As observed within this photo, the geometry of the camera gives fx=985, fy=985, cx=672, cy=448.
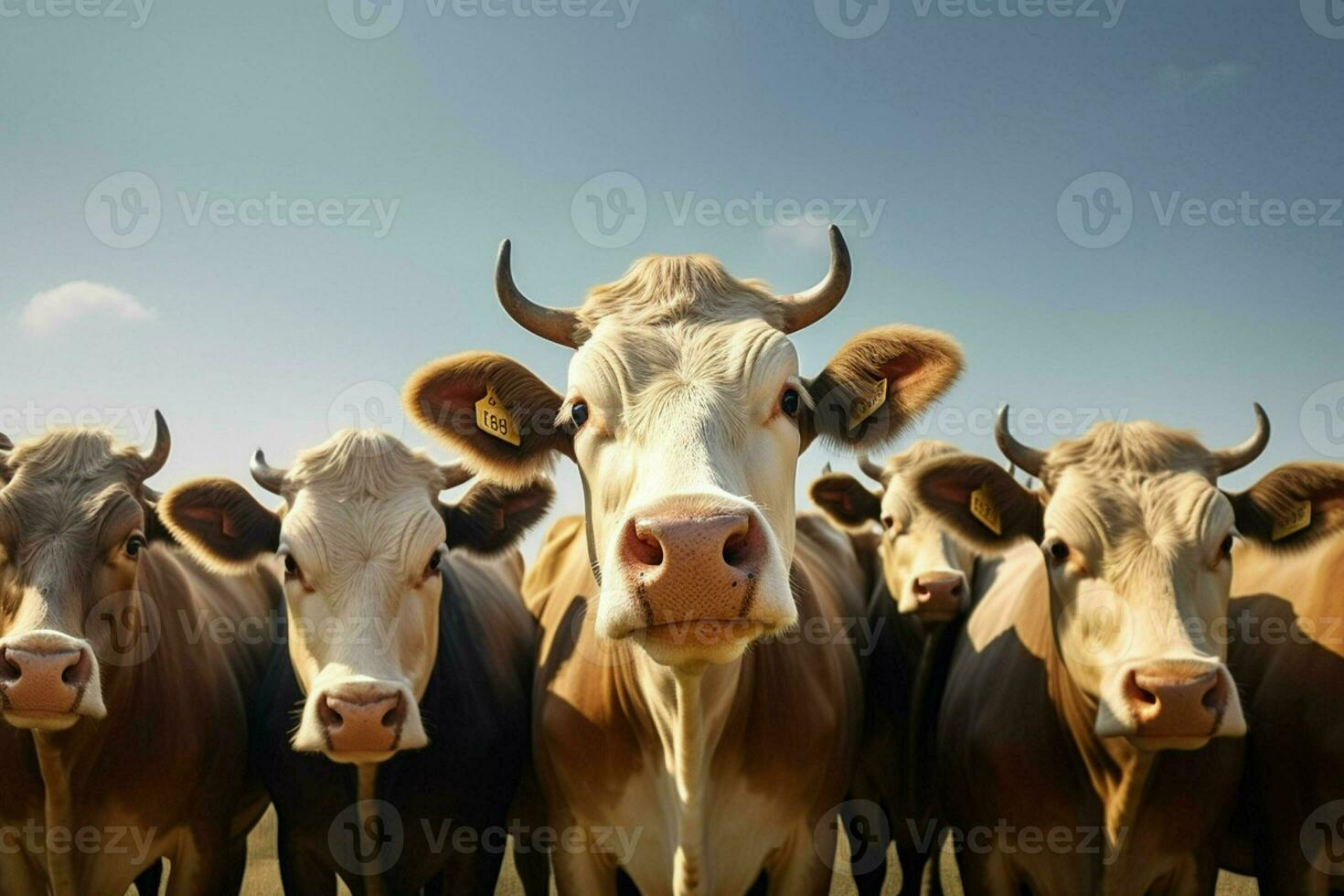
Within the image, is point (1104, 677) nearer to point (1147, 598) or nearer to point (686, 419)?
point (1147, 598)

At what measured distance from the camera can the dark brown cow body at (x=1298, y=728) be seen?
4613 millimetres

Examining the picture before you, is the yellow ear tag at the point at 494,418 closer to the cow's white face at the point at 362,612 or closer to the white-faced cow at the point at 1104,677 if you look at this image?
the cow's white face at the point at 362,612

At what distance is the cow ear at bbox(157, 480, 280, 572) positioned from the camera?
5148mm

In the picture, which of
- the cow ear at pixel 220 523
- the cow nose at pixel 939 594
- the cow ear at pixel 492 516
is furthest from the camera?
the cow nose at pixel 939 594

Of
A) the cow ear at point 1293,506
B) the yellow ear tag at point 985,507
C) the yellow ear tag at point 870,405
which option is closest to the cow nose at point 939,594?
the yellow ear tag at point 985,507

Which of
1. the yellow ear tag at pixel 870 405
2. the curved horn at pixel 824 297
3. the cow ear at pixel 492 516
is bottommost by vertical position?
the cow ear at pixel 492 516

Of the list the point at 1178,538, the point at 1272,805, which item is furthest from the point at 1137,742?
the point at 1272,805

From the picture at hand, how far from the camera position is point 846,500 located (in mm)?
7281

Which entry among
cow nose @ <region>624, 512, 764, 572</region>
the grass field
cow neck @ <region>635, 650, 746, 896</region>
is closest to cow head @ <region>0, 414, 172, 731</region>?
cow neck @ <region>635, 650, 746, 896</region>

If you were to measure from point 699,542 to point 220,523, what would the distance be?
359 cm

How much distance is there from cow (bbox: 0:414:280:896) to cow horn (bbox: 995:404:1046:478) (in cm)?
430

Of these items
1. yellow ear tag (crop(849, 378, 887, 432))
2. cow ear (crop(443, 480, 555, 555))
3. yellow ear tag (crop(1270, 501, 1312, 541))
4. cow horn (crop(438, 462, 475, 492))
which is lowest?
cow ear (crop(443, 480, 555, 555))

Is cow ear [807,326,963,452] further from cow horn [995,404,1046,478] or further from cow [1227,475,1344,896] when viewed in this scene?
cow [1227,475,1344,896]

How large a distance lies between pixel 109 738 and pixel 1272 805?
569 cm
